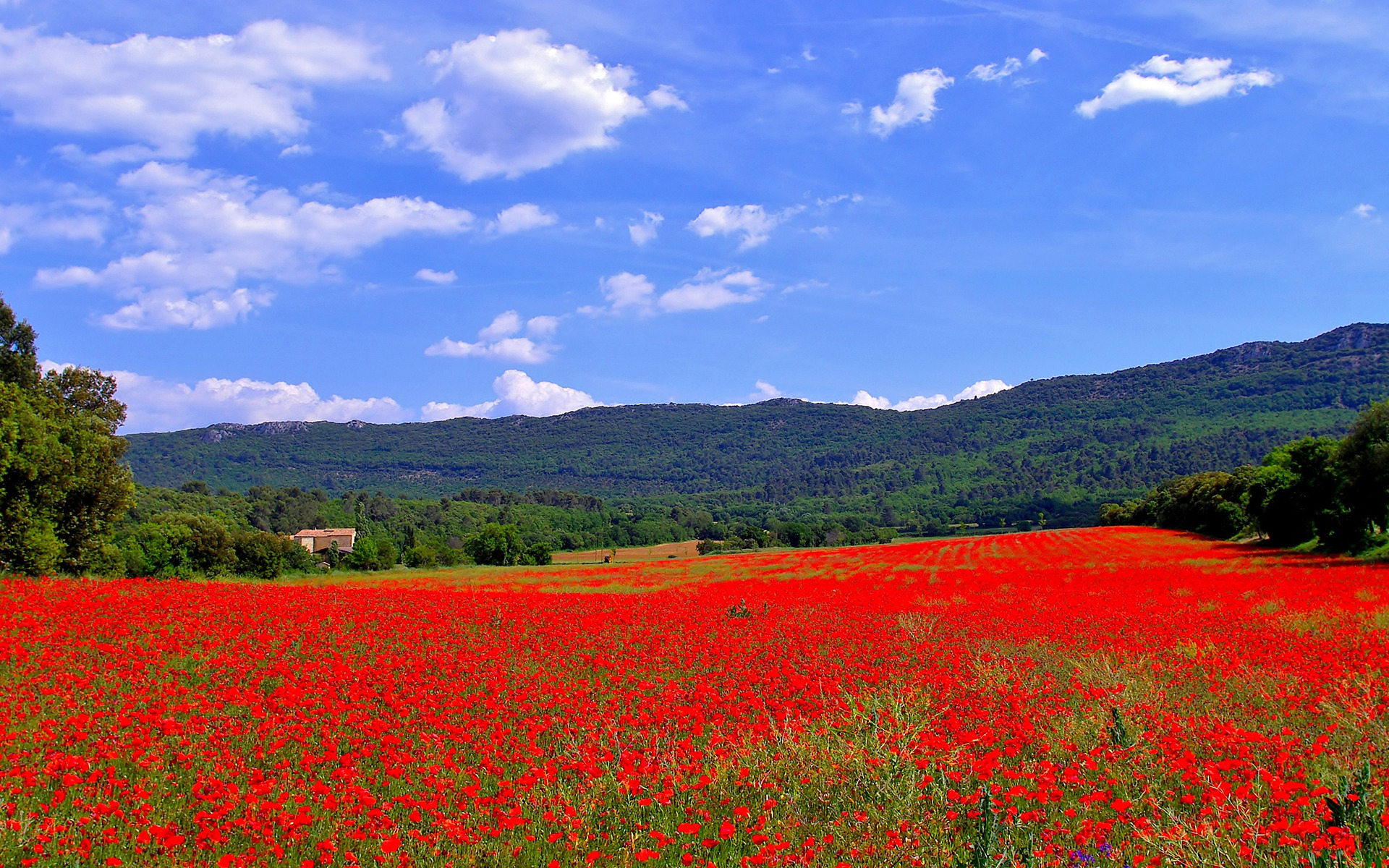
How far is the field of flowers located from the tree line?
27.8m

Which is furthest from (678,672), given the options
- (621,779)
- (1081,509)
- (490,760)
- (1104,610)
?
(1081,509)

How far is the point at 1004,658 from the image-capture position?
12.0 metres

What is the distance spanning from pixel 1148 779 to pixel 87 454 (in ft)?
107

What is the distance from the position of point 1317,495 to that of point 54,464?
63.3 metres

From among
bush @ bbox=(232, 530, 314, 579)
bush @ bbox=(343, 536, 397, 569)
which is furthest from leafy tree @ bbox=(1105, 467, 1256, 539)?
bush @ bbox=(343, 536, 397, 569)

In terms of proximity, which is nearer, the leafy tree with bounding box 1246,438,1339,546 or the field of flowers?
the field of flowers

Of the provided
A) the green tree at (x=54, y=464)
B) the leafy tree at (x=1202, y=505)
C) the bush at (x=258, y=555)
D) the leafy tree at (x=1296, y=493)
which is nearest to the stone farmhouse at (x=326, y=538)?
the bush at (x=258, y=555)

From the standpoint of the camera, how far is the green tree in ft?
77.5

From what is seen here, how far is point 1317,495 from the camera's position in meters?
45.9

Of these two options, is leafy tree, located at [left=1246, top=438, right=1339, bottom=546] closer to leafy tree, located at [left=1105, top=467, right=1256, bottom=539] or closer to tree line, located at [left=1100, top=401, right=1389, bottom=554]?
tree line, located at [left=1100, top=401, right=1389, bottom=554]

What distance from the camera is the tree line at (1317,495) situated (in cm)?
3722

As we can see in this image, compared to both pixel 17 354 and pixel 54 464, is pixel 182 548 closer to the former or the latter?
pixel 17 354

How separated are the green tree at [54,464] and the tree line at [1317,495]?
54.2 m

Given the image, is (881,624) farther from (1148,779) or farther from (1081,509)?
(1081,509)
